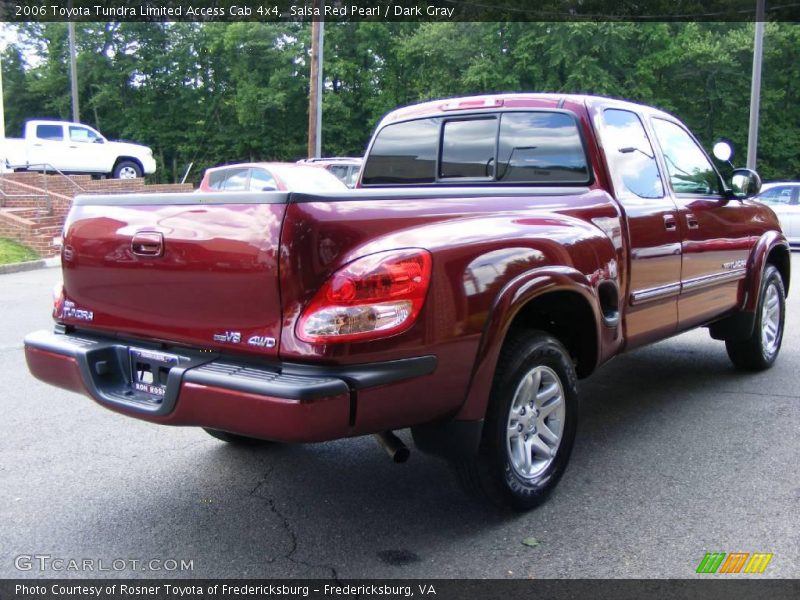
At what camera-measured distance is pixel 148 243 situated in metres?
3.01

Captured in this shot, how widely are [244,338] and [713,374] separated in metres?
4.36

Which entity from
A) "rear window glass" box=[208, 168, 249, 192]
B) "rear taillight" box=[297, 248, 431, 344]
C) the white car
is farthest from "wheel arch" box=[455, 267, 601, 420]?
the white car

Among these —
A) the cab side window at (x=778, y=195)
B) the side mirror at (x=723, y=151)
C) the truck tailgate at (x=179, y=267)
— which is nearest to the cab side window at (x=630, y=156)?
the side mirror at (x=723, y=151)

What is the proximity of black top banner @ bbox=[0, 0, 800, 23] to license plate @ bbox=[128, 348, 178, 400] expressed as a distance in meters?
33.8

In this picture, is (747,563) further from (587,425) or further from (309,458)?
(309,458)

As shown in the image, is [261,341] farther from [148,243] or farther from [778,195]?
[778,195]

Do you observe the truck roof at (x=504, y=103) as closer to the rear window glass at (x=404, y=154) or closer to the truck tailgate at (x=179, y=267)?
the rear window glass at (x=404, y=154)

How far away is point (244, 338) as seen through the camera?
2.77 metres

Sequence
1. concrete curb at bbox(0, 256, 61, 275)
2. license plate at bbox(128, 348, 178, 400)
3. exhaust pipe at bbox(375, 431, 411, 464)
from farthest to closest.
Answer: concrete curb at bbox(0, 256, 61, 275) < exhaust pipe at bbox(375, 431, 411, 464) < license plate at bbox(128, 348, 178, 400)

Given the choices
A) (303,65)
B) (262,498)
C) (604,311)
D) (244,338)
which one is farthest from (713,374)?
(303,65)

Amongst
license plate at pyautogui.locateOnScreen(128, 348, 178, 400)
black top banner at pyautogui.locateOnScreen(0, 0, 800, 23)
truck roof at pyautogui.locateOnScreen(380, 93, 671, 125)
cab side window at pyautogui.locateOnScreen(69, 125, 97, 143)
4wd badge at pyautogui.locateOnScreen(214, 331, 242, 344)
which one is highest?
black top banner at pyautogui.locateOnScreen(0, 0, 800, 23)

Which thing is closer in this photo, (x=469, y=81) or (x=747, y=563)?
(x=747, y=563)

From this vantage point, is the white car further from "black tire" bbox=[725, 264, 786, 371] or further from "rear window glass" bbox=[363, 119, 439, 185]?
"rear window glass" bbox=[363, 119, 439, 185]

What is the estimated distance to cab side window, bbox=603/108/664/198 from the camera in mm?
4133
